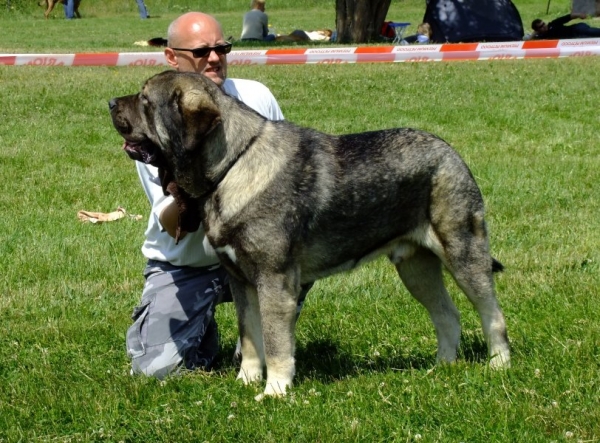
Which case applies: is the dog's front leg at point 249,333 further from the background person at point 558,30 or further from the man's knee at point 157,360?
the background person at point 558,30

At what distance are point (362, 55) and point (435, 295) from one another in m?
13.4

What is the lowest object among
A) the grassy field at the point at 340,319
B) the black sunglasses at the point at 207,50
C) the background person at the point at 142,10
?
the background person at the point at 142,10

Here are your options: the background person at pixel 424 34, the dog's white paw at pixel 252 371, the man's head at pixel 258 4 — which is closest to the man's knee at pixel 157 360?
the dog's white paw at pixel 252 371

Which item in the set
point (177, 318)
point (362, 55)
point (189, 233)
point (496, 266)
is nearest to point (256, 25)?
point (362, 55)

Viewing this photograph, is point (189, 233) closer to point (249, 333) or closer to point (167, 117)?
point (249, 333)

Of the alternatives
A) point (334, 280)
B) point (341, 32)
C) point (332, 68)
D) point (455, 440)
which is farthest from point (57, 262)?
point (341, 32)

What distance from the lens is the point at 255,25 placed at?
25.8m

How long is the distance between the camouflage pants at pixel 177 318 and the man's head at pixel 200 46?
3.79ft

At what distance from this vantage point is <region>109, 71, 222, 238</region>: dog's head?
4418 mm

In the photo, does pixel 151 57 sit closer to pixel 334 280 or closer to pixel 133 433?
pixel 334 280

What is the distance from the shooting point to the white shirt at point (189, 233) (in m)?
5.39

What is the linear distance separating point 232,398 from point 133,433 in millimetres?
570

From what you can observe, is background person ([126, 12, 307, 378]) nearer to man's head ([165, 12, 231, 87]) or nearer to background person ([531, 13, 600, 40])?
man's head ([165, 12, 231, 87])

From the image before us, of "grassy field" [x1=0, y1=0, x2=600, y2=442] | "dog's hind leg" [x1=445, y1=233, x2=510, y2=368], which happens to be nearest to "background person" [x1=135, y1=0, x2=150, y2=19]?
"grassy field" [x1=0, y1=0, x2=600, y2=442]
